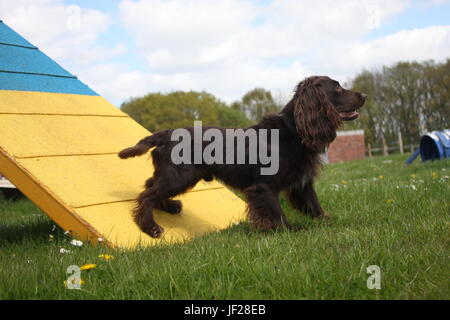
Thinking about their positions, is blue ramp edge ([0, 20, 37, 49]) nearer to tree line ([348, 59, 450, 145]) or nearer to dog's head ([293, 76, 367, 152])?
dog's head ([293, 76, 367, 152])

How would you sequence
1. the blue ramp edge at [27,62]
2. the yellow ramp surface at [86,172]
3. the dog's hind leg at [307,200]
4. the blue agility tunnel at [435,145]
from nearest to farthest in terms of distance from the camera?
the yellow ramp surface at [86,172] < the dog's hind leg at [307,200] < the blue ramp edge at [27,62] < the blue agility tunnel at [435,145]

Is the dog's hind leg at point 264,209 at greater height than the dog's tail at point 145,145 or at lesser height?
lesser

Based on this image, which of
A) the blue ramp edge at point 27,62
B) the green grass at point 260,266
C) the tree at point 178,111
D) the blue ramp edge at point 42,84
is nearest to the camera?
the green grass at point 260,266

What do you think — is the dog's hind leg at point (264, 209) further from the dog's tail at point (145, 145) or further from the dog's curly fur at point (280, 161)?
the dog's tail at point (145, 145)

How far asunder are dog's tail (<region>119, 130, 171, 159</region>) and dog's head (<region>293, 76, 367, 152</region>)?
108 centimetres

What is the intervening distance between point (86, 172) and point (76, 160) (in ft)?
0.49

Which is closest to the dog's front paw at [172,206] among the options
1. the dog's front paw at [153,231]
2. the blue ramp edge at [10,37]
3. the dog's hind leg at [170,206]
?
the dog's hind leg at [170,206]

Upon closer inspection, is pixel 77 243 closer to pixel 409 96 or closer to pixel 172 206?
pixel 172 206

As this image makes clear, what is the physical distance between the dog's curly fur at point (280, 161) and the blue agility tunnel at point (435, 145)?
253 inches

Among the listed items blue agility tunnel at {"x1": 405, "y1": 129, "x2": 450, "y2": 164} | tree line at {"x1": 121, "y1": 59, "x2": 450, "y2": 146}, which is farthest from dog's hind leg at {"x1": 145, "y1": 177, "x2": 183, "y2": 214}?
tree line at {"x1": 121, "y1": 59, "x2": 450, "y2": 146}

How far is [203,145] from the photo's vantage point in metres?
3.58

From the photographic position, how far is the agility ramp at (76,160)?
318 cm

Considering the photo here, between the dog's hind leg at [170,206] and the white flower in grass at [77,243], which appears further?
the dog's hind leg at [170,206]
